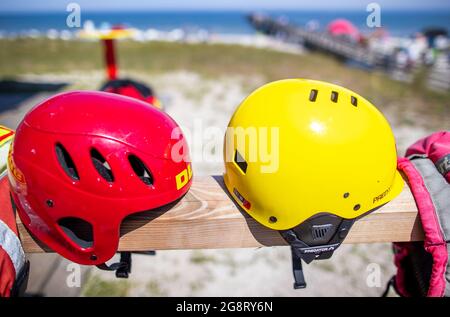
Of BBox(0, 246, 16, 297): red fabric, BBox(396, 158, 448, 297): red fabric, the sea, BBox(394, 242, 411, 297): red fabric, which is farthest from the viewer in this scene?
the sea

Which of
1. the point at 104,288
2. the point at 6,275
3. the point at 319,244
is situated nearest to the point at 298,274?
the point at 319,244

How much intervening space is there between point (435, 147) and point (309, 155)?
26.0 inches

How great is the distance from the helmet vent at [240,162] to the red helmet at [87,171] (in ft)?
0.76

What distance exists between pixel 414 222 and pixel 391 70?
15833mm

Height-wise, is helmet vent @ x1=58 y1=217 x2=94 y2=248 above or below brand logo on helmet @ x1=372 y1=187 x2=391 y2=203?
below

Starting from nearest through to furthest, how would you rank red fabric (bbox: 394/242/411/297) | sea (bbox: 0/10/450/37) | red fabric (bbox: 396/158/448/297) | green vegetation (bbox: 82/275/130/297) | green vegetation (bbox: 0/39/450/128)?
red fabric (bbox: 396/158/448/297), red fabric (bbox: 394/242/411/297), green vegetation (bbox: 82/275/130/297), green vegetation (bbox: 0/39/450/128), sea (bbox: 0/10/450/37)

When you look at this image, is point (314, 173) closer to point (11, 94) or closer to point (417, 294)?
point (417, 294)

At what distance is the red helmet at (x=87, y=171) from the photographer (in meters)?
1.21

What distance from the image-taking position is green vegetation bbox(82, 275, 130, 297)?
3.07 meters

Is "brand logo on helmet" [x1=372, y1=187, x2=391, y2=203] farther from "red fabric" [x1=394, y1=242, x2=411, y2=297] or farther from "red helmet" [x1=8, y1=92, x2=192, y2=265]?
"red helmet" [x1=8, y1=92, x2=192, y2=265]

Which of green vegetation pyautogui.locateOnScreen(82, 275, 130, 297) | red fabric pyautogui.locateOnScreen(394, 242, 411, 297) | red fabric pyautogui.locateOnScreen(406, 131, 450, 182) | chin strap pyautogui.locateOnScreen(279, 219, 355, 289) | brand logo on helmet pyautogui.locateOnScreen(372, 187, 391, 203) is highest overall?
red fabric pyautogui.locateOnScreen(406, 131, 450, 182)

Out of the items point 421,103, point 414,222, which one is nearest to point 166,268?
point 414,222

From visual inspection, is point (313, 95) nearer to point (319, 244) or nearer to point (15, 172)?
point (319, 244)

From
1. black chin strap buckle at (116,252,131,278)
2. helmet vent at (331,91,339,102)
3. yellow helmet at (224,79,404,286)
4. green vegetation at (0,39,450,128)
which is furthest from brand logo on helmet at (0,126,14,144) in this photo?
green vegetation at (0,39,450,128)
